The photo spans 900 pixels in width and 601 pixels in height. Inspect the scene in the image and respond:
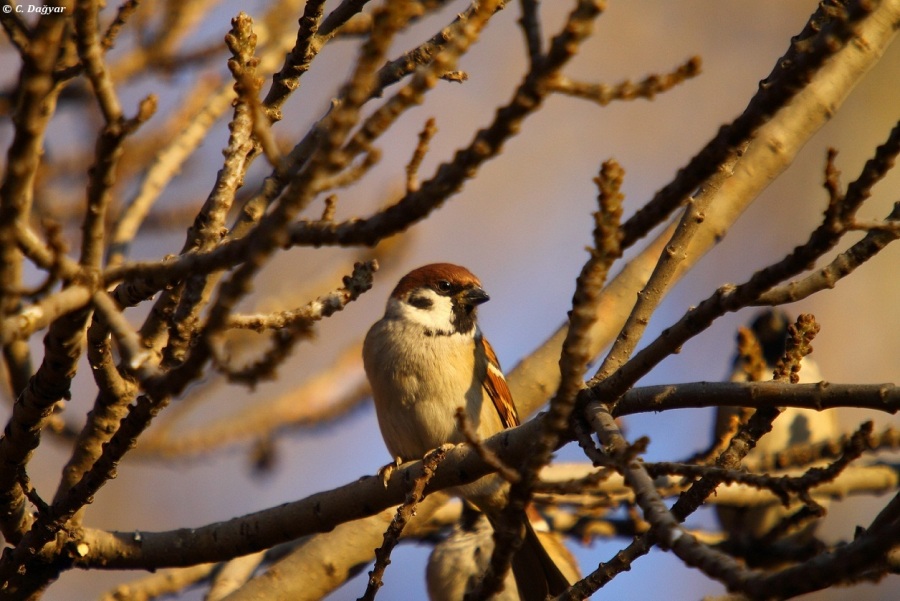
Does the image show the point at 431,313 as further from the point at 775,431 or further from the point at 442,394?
the point at 775,431

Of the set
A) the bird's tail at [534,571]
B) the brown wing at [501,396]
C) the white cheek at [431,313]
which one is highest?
the white cheek at [431,313]

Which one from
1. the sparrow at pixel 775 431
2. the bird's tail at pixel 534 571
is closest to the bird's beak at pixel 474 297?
the bird's tail at pixel 534 571

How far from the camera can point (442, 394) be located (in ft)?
12.7

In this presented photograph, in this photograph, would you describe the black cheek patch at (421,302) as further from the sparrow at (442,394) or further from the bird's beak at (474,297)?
the bird's beak at (474,297)

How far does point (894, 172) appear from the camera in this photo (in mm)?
7406

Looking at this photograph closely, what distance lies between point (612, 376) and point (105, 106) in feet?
3.58

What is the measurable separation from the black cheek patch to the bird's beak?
14 cm

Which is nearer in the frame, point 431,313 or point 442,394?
point 442,394

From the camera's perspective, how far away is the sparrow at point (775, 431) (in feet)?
18.1

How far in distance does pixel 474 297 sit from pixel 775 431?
3.06 metres

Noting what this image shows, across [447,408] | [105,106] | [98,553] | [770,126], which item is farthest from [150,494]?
[105,106]

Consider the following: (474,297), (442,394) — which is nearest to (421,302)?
(474,297)

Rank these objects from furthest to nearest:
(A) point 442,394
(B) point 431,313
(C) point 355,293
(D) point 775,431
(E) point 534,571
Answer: (D) point 775,431 → (B) point 431,313 → (A) point 442,394 → (E) point 534,571 → (C) point 355,293

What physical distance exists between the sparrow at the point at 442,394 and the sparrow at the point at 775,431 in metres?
1.74
